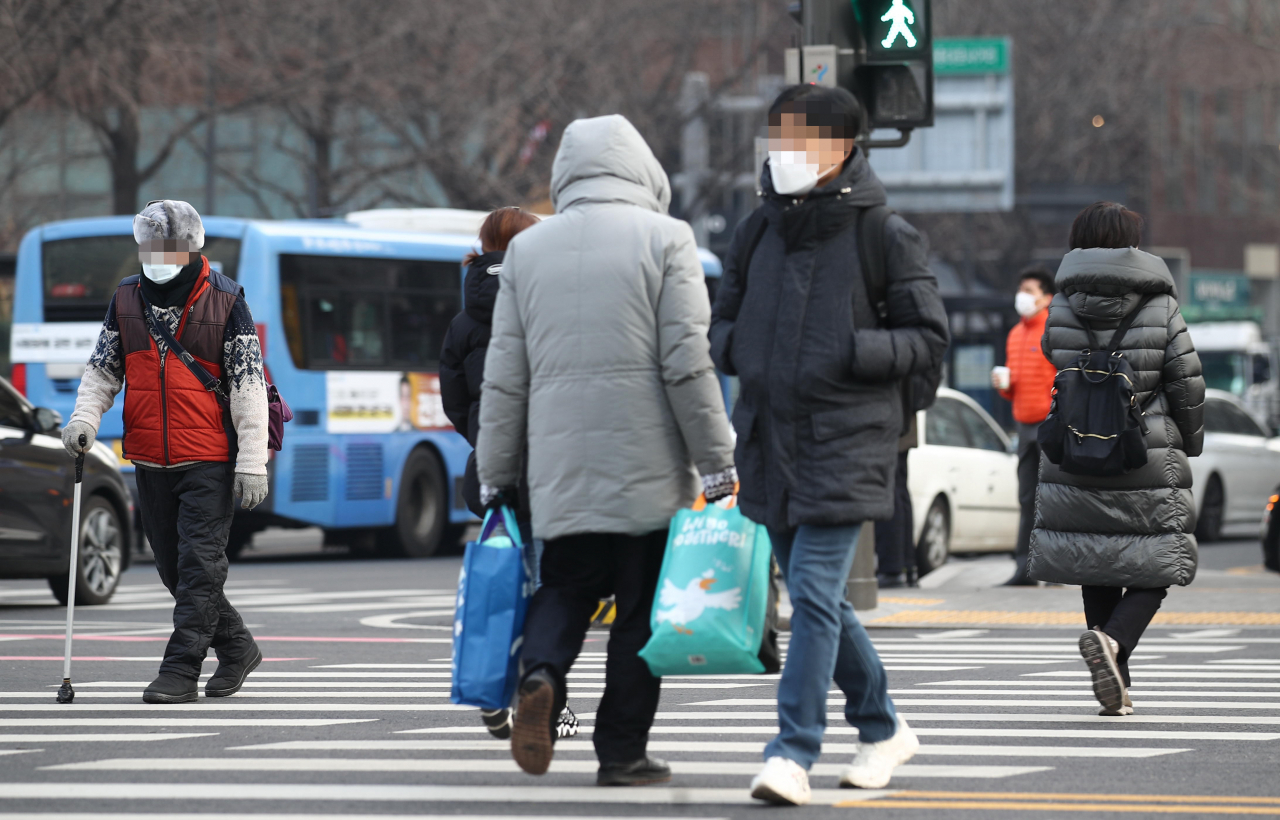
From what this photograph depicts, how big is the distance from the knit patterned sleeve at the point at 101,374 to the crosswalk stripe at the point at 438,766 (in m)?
2.13

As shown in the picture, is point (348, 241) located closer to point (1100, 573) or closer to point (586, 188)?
point (1100, 573)

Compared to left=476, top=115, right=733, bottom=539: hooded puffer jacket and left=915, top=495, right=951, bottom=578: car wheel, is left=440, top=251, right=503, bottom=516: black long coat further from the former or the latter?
left=915, top=495, right=951, bottom=578: car wheel

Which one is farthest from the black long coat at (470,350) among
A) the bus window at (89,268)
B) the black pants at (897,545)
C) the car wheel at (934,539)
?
the bus window at (89,268)

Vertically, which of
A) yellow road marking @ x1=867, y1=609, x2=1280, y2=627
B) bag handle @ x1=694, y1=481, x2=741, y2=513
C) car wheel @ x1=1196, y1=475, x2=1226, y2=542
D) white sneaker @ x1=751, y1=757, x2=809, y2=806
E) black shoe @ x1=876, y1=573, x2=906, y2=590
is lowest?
car wheel @ x1=1196, y1=475, x2=1226, y2=542

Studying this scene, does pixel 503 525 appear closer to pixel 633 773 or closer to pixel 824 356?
pixel 633 773

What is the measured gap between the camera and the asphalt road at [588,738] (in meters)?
5.64

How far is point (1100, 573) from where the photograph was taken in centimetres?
779

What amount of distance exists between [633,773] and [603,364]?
1.09 metres

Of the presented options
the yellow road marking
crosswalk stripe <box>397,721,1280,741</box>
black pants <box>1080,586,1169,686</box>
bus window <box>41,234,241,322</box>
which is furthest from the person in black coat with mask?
bus window <box>41,234,241,322</box>

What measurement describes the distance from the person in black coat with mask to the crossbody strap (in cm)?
86

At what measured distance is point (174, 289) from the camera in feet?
26.5

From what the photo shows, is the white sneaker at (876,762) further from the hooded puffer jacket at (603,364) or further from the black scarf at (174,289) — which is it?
the black scarf at (174,289)

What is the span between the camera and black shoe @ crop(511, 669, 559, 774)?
216 inches

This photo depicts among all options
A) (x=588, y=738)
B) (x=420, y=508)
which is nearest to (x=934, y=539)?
(x=420, y=508)
